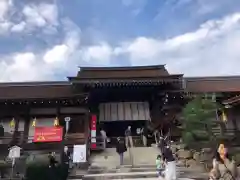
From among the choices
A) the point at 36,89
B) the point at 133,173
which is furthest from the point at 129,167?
the point at 36,89

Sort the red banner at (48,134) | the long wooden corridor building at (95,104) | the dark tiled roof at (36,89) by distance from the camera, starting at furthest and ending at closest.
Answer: the dark tiled roof at (36,89), the long wooden corridor building at (95,104), the red banner at (48,134)

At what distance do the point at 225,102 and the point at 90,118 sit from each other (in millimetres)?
9302

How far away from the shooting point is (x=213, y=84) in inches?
940

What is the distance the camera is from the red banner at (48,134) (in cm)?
1909

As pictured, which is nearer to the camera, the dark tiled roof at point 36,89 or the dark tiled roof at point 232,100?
the dark tiled roof at point 232,100

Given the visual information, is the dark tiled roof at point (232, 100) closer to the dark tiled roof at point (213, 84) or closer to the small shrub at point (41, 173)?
the dark tiled roof at point (213, 84)

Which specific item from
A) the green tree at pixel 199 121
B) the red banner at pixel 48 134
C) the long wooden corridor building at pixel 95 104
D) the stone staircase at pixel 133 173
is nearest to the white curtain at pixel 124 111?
the long wooden corridor building at pixel 95 104

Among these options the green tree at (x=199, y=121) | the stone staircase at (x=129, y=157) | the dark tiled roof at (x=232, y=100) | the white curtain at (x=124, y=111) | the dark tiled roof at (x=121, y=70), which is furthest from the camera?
the dark tiled roof at (x=121, y=70)

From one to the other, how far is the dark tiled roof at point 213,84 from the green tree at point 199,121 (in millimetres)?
4828

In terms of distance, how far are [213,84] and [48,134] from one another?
44.9ft

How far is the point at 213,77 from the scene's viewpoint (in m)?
25.4

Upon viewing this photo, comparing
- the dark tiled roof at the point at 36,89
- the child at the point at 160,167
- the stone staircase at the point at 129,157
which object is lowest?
the child at the point at 160,167

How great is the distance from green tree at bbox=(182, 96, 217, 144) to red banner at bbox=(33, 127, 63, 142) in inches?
319

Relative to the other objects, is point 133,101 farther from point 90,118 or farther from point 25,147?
point 25,147
